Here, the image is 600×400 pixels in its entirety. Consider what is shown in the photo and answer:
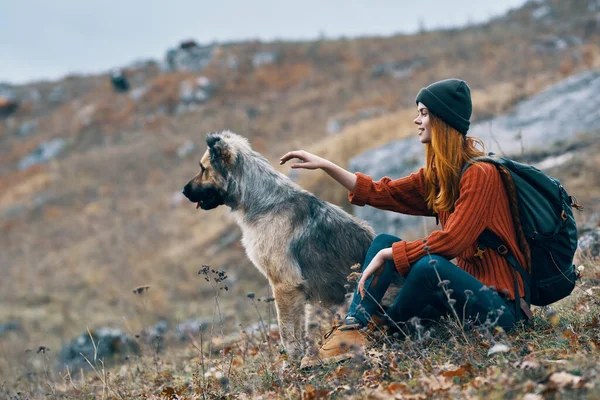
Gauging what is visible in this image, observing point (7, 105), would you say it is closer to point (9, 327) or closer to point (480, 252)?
point (9, 327)

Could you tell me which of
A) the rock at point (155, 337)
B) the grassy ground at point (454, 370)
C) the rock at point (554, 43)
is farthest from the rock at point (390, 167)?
the rock at point (554, 43)

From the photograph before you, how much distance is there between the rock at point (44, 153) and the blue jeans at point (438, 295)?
3243 cm

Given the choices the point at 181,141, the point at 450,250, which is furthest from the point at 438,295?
the point at 181,141

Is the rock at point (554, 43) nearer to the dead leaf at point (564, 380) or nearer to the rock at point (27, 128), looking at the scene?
the dead leaf at point (564, 380)

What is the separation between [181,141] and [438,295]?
2772cm

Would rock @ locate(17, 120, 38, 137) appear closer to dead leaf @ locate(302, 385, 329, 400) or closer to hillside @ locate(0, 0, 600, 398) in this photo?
hillside @ locate(0, 0, 600, 398)

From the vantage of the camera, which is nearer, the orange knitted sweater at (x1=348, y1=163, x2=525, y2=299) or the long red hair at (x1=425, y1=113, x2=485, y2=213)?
the orange knitted sweater at (x1=348, y1=163, x2=525, y2=299)

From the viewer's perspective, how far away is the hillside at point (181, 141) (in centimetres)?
1394

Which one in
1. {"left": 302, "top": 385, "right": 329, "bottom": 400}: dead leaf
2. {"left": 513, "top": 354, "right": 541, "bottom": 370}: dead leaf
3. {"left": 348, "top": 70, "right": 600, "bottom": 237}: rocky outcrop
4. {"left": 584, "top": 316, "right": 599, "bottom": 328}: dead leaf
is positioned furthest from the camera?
{"left": 348, "top": 70, "right": 600, "bottom": 237}: rocky outcrop

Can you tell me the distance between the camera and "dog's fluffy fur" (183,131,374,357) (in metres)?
4.92

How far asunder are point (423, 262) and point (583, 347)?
110cm

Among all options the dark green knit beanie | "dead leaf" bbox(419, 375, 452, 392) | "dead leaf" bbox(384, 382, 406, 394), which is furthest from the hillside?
the dark green knit beanie

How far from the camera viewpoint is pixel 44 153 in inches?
1309

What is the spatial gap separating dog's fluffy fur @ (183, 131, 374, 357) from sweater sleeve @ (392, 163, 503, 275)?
1.45 meters
